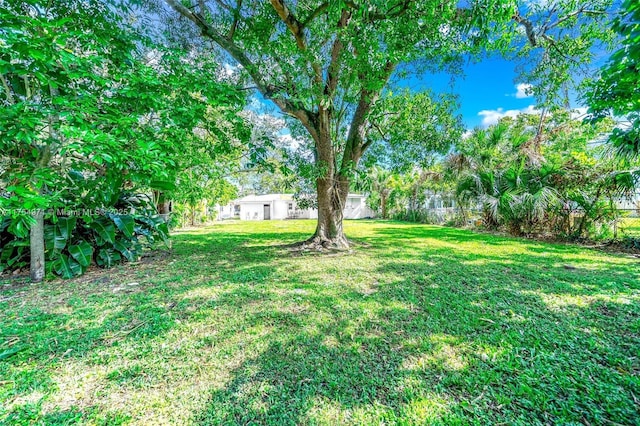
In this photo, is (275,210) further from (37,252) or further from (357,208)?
(37,252)

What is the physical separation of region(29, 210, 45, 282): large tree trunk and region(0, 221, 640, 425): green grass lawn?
→ 0.28 metres

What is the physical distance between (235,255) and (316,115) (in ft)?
12.8

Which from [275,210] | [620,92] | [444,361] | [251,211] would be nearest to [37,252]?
[444,361]

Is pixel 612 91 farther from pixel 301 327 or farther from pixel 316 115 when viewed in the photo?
pixel 316 115

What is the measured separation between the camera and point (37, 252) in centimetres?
416

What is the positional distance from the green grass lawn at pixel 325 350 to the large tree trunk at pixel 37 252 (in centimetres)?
28

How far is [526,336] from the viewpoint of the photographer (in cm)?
238

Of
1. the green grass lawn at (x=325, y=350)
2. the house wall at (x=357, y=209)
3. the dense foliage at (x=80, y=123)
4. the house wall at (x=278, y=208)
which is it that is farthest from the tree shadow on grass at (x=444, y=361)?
the house wall at (x=278, y=208)

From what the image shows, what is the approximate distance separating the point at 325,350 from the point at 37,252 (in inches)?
198

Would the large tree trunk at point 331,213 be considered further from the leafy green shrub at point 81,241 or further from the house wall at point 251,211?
the house wall at point 251,211

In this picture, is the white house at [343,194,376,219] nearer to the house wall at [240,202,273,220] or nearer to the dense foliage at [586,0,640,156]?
the house wall at [240,202,273,220]

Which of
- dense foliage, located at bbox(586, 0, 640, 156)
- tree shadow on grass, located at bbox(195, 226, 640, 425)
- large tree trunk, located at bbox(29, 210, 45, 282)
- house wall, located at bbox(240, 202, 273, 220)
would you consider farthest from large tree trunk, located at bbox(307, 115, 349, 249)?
house wall, located at bbox(240, 202, 273, 220)

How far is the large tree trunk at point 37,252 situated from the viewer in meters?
4.05

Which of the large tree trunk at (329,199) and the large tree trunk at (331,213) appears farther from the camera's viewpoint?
the large tree trunk at (331,213)
